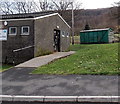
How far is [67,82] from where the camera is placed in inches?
279

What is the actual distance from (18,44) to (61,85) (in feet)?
29.3

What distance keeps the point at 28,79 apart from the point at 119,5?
3513 centimetres

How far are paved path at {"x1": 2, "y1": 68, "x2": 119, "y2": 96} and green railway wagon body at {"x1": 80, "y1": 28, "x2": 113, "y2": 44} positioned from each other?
2540 centimetres

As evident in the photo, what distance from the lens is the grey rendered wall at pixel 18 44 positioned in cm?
1460

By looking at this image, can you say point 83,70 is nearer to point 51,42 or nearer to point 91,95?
point 91,95

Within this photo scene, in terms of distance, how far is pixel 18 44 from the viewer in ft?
49.0

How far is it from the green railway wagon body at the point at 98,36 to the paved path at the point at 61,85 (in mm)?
25398

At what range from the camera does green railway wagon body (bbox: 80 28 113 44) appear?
3209 cm

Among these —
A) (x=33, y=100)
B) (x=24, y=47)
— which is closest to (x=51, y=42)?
(x=24, y=47)

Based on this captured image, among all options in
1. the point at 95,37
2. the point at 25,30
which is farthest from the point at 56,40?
the point at 95,37

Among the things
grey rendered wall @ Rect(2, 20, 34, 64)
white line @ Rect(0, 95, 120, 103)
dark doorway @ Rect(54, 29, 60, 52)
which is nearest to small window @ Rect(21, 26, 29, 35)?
grey rendered wall @ Rect(2, 20, 34, 64)

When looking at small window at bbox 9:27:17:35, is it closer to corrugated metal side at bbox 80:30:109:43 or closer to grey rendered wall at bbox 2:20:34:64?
grey rendered wall at bbox 2:20:34:64

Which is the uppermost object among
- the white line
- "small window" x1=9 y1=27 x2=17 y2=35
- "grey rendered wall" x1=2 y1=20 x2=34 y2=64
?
"small window" x1=9 y1=27 x2=17 y2=35

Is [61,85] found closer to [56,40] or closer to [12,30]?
[12,30]
